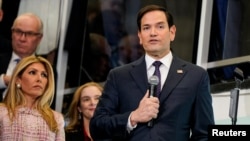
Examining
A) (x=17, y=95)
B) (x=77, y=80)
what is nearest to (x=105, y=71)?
(x=77, y=80)

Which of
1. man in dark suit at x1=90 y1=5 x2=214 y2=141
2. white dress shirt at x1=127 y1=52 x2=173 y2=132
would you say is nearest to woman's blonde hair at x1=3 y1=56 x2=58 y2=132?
man in dark suit at x1=90 y1=5 x2=214 y2=141

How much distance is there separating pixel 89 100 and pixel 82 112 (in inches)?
4.0

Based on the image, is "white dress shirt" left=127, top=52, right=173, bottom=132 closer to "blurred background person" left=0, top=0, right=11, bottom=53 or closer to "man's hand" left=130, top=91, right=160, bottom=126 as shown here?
"man's hand" left=130, top=91, right=160, bottom=126

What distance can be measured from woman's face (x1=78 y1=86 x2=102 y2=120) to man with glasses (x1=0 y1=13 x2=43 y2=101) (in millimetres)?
550

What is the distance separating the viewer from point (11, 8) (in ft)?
13.9

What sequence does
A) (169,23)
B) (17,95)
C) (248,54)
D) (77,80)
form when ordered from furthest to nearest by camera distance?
(77,80) < (248,54) < (17,95) < (169,23)

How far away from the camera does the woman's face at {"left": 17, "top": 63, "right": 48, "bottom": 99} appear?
3324mm

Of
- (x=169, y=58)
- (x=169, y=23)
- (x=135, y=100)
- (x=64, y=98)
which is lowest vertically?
(x=64, y=98)

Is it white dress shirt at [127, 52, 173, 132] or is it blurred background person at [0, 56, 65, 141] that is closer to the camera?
white dress shirt at [127, 52, 173, 132]

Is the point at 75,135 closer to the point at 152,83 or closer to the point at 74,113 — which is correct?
the point at 74,113

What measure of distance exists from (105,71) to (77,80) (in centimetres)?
24

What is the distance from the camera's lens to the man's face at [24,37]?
412 centimetres

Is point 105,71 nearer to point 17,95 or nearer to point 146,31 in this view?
point 17,95

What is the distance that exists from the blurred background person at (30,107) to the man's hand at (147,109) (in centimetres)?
104
